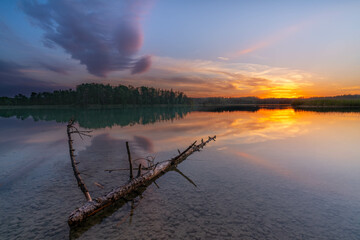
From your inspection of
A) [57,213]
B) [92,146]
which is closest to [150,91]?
→ [92,146]

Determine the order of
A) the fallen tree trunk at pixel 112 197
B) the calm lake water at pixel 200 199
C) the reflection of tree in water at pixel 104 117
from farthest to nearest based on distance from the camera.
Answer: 1. the reflection of tree in water at pixel 104 117
2. the fallen tree trunk at pixel 112 197
3. the calm lake water at pixel 200 199

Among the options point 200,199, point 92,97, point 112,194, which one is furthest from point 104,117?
point 92,97

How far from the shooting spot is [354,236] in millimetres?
6109

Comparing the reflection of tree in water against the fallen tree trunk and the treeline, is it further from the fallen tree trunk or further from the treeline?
the treeline

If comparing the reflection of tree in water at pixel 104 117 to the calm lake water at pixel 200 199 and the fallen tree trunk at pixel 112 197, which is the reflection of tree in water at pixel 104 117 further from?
the fallen tree trunk at pixel 112 197

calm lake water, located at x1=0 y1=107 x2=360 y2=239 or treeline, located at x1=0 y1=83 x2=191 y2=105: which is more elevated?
treeline, located at x1=0 y1=83 x2=191 y2=105

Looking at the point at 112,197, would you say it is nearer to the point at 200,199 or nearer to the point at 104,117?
the point at 200,199

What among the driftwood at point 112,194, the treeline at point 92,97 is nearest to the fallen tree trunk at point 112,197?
the driftwood at point 112,194

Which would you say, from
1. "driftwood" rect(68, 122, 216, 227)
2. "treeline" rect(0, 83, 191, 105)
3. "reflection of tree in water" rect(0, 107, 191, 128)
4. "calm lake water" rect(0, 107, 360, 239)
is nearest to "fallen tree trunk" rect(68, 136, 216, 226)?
"driftwood" rect(68, 122, 216, 227)

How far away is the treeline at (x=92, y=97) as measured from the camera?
524ft

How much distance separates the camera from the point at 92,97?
15912cm

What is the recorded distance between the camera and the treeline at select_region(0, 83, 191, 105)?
524ft

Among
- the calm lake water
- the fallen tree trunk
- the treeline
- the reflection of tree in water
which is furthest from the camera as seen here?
the treeline

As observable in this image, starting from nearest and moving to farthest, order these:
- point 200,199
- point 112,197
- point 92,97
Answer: point 112,197
point 200,199
point 92,97
